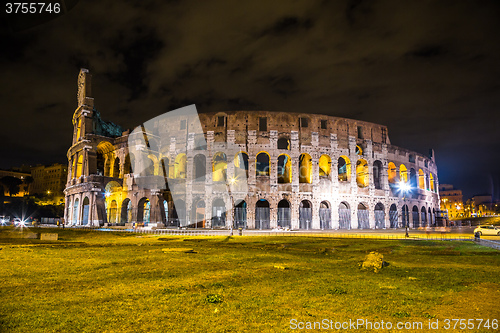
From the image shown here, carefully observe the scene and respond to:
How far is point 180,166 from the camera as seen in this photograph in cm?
3894

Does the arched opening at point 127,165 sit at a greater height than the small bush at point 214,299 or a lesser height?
greater

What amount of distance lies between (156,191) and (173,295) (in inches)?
1188

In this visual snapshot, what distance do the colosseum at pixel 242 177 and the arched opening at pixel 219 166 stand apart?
0.12m

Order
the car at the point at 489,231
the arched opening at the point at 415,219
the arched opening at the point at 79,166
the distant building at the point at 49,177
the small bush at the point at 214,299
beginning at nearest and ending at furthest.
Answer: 1. the small bush at the point at 214,299
2. the car at the point at 489,231
3. the arched opening at the point at 79,166
4. the arched opening at the point at 415,219
5. the distant building at the point at 49,177

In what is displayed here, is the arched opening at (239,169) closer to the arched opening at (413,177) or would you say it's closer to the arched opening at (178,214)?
the arched opening at (178,214)

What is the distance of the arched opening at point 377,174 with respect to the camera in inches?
1622

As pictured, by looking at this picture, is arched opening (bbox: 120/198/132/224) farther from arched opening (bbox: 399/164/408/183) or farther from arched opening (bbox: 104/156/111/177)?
arched opening (bbox: 399/164/408/183)

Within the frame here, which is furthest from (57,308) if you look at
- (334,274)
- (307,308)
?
(334,274)

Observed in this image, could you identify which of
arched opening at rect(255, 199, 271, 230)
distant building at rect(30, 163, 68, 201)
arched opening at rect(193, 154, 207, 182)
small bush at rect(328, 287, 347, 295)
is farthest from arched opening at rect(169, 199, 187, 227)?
distant building at rect(30, 163, 68, 201)

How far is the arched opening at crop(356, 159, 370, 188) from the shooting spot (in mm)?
40219

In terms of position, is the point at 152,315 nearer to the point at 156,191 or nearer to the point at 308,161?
the point at 156,191

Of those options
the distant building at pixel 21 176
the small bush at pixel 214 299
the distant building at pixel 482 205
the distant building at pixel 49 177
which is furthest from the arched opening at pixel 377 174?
the distant building at pixel 21 176

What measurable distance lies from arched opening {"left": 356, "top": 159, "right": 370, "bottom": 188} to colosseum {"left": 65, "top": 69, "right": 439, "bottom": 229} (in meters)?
0.13

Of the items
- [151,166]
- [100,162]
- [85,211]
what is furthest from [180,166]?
[100,162]
